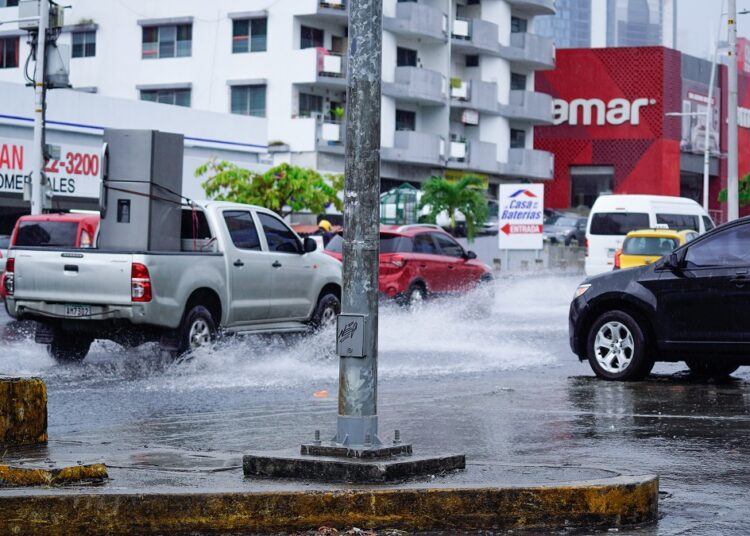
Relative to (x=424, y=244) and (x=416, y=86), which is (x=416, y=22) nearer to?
(x=416, y=86)

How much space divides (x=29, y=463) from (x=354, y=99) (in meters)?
2.53

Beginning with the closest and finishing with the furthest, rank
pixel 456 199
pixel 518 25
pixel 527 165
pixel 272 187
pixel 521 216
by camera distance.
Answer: pixel 521 216 < pixel 272 187 < pixel 456 199 < pixel 527 165 < pixel 518 25

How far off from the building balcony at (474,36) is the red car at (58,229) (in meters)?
45.8

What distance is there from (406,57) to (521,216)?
19.0 meters

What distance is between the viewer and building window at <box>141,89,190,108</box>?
58562 millimetres

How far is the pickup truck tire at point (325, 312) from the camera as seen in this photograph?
18.4 metres

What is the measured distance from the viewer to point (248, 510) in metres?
6.49

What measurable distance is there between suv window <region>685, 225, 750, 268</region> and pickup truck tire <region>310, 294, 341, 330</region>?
19.6 feet

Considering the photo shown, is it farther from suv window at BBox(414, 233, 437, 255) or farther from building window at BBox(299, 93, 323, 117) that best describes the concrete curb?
building window at BBox(299, 93, 323, 117)

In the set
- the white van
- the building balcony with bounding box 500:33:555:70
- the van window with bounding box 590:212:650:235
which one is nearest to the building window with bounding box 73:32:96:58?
the building balcony with bounding box 500:33:555:70

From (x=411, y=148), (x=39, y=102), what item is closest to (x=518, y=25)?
(x=411, y=148)

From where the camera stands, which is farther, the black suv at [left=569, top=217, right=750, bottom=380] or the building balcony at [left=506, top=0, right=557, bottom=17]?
→ the building balcony at [left=506, top=0, right=557, bottom=17]

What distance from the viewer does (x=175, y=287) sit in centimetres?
1513

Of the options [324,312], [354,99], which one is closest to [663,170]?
[324,312]
